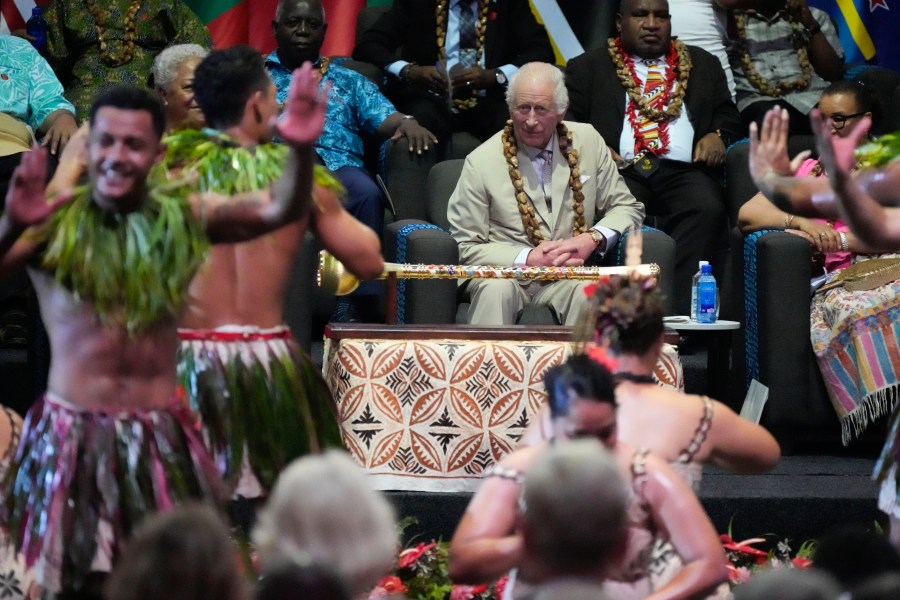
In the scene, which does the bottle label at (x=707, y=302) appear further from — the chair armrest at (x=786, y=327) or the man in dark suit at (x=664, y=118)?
the man in dark suit at (x=664, y=118)

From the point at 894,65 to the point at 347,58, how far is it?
276 cm

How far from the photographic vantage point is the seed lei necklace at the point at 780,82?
22.5 feet

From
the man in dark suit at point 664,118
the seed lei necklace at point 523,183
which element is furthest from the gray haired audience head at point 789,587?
the man in dark suit at point 664,118

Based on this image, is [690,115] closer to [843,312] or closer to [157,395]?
[843,312]

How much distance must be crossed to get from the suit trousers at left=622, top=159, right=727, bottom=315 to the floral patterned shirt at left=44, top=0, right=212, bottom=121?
82.8 inches

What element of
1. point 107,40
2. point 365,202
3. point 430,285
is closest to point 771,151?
point 430,285

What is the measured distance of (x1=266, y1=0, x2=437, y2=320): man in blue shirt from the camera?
6.42 meters

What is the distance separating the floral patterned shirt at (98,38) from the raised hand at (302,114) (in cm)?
382

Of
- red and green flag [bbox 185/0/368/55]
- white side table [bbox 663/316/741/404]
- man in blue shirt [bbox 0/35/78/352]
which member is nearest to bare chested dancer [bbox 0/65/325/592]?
Answer: white side table [bbox 663/316/741/404]

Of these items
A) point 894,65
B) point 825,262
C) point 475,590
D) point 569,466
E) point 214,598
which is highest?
point 894,65

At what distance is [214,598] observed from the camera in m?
2.07

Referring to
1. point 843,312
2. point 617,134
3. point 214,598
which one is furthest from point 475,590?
point 617,134

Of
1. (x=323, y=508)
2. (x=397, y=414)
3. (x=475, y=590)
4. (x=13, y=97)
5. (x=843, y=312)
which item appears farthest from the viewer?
(x=13, y=97)

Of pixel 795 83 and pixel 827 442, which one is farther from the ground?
pixel 795 83
